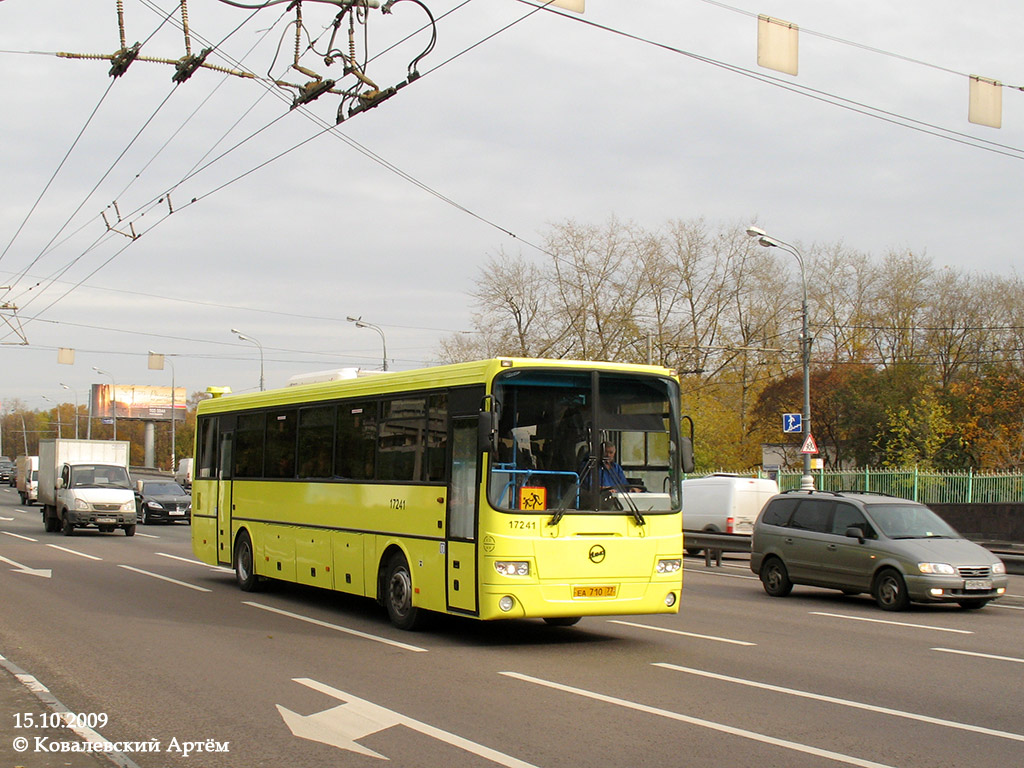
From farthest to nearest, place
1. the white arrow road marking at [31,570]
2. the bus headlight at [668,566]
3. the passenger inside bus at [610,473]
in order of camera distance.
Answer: the white arrow road marking at [31,570] < the bus headlight at [668,566] < the passenger inside bus at [610,473]

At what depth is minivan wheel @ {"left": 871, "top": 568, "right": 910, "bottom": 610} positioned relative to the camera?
15633mm

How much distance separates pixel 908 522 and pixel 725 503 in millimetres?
12674

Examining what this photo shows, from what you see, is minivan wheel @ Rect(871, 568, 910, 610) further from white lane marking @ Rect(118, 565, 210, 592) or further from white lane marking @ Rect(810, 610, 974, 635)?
white lane marking @ Rect(118, 565, 210, 592)

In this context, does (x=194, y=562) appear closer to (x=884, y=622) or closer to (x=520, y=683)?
(x=884, y=622)

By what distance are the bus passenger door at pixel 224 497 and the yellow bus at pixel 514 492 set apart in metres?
4.51

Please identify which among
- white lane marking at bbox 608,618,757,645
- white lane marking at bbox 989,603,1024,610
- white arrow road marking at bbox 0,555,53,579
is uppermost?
white lane marking at bbox 608,618,757,645

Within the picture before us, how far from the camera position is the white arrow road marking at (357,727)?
682 centimetres

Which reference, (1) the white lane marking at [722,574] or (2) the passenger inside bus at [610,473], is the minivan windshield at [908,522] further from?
(2) the passenger inside bus at [610,473]

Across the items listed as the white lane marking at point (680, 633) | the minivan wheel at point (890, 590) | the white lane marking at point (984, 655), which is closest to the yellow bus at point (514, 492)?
the white lane marking at point (680, 633)

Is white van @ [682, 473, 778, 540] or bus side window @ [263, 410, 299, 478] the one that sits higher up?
bus side window @ [263, 410, 299, 478]

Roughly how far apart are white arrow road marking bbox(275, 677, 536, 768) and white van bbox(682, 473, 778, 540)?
21661 millimetres

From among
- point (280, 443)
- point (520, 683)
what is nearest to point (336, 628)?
point (520, 683)

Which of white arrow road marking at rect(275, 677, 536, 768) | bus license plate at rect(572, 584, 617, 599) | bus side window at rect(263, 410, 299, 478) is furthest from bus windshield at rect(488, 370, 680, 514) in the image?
bus side window at rect(263, 410, 299, 478)

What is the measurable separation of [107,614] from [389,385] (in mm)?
4453
